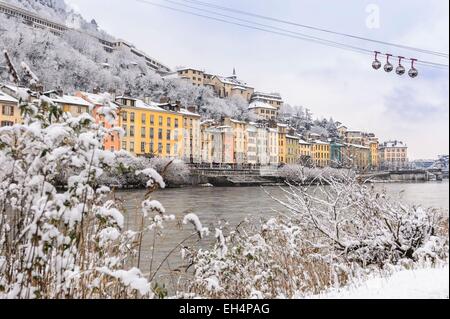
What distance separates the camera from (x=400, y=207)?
4.27m

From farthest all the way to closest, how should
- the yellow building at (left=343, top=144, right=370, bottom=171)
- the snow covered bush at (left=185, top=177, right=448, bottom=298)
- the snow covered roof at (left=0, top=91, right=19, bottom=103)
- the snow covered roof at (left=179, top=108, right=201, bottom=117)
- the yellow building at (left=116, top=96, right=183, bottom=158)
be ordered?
the yellow building at (left=343, top=144, right=370, bottom=171) → the snow covered roof at (left=179, top=108, right=201, bottom=117) → the yellow building at (left=116, top=96, right=183, bottom=158) → the snow covered bush at (left=185, top=177, right=448, bottom=298) → the snow covered roof at (left=0, top=91, right=19, bottom=103)

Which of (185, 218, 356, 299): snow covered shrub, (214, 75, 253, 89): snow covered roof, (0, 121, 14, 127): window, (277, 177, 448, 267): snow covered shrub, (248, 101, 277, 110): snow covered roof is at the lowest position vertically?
(185, 218, 356, 299): snow covered shrub

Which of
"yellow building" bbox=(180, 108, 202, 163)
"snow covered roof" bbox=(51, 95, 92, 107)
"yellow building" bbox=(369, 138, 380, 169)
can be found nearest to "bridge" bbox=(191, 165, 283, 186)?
"yellow building" bbox=(180, 108, 202, 163)

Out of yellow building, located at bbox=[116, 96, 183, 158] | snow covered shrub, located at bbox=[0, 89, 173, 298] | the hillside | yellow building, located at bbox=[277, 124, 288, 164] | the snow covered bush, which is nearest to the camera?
snow covered shrub, located at bbox=[0, 89, 173, 298]

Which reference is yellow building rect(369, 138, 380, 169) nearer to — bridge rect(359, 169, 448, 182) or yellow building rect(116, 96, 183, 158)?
bridge rect(359, 169, 448, 182)

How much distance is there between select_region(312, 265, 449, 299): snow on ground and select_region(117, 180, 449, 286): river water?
1356 mm

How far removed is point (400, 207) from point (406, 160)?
49 cm

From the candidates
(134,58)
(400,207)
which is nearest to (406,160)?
(400,207)

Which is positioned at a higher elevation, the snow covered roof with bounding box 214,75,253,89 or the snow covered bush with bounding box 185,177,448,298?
the snow covered roof with bounding box 214,75,253,89

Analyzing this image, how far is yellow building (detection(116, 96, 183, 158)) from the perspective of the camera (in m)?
3.51

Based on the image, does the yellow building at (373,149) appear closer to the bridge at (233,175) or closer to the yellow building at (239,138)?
the bridge at (233,175)

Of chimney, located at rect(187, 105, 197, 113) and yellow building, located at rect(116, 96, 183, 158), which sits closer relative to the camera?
yellow building, located at rect(116, 96, 183, 158)

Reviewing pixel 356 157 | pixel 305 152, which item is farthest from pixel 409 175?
pixel 305 152

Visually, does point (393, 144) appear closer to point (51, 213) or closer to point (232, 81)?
point (232, 81)
